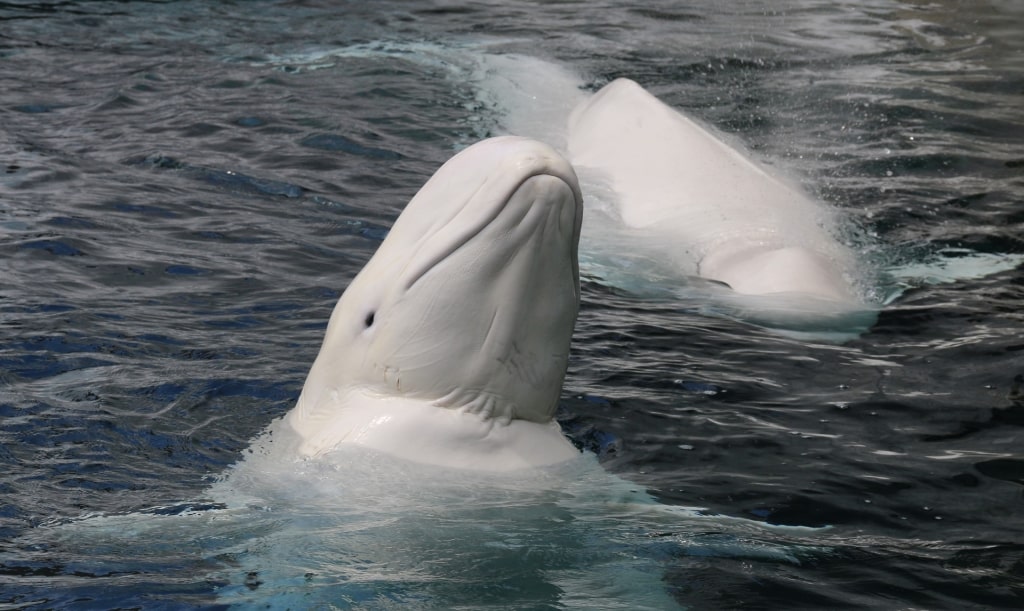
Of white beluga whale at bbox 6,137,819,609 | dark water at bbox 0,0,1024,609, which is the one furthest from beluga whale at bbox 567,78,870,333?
white beluga whale at bbox 6,137,819,609

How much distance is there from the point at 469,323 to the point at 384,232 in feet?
15.5

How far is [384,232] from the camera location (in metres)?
9.46

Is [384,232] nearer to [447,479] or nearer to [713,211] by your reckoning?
[713,211]

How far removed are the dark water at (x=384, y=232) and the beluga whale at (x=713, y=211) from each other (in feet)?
1.24

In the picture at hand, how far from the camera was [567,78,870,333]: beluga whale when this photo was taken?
327 inches

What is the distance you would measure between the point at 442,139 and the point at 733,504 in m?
7.52

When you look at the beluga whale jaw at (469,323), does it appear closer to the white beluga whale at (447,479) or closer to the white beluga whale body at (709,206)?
the white beluga whale at (447,479)

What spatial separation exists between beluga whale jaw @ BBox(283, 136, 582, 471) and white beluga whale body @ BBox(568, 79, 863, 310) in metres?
3.57

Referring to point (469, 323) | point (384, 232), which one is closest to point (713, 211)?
point (384, 232)

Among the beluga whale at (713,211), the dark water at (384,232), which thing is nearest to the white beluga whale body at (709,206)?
the beluga whale at (713,211)

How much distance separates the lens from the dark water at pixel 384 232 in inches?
211

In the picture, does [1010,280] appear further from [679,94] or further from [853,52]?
[853,52]

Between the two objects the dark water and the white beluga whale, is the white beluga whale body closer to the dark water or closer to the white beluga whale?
the dark water

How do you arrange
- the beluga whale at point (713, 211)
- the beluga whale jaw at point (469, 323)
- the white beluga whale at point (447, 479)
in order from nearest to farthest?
the white beluga whale at point (447, 479), the beluga whale jaw at point (469, 323), the beluga whale at point (713, 211)
